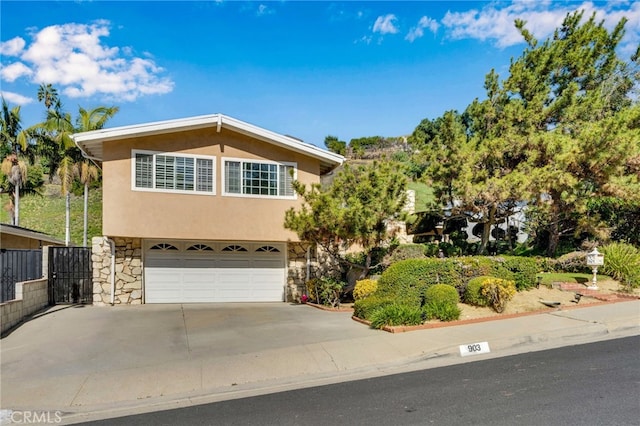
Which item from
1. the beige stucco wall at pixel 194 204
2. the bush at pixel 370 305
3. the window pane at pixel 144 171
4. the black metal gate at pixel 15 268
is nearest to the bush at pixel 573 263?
the bush at pixel 370 305

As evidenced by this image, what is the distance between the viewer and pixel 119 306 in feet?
46.8

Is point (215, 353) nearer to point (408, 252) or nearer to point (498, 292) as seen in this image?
point (498, 292)

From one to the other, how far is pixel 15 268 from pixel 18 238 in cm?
701

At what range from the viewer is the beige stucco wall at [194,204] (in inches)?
544

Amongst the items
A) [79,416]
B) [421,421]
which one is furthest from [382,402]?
[79,416]

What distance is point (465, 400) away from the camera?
5707mm

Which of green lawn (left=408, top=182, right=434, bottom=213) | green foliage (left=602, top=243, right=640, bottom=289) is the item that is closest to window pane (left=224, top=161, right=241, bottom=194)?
green lawn (left=408, top=182, right=434, bottom=213)

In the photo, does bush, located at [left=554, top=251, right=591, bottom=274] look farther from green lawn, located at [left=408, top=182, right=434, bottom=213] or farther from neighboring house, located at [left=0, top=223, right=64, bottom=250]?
neighboring house, located at [left=0, top=223, right=64, bottom=250]

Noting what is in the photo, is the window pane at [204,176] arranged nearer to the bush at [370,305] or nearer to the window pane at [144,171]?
the window pane at [144,171]

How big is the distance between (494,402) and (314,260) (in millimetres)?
11307

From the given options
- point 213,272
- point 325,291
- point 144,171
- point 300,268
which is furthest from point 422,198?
point 144,171

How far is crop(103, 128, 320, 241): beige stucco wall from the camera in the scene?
1382 cm

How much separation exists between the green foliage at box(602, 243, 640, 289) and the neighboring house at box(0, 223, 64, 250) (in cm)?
1889

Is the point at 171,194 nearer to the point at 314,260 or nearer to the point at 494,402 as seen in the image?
the point at 314,260
